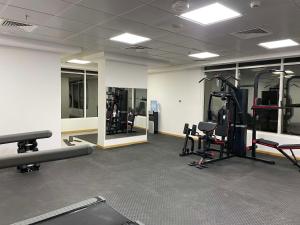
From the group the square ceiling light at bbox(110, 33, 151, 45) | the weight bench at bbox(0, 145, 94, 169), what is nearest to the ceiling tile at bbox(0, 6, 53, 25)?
the square ceiling light at bbox(110, 33, 151, 45)

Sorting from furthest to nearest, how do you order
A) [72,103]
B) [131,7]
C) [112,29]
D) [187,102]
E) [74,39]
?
[72,103]
[187,102]
[74,39]
[112,29]
[131,7]

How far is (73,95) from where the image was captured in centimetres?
942

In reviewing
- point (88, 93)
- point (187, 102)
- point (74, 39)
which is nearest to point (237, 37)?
point (74, 39)

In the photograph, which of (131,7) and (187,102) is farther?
(187,102)

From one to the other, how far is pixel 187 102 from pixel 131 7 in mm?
5846

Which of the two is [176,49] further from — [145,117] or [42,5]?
[42,5]

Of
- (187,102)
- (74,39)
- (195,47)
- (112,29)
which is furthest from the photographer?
(187,102)

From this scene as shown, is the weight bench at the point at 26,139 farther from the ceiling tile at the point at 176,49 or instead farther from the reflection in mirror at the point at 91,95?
the reflection in mirror at the point at 91,95

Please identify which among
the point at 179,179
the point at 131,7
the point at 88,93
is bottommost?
the point at 179,179

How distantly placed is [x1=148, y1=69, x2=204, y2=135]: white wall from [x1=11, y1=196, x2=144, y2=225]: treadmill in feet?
20.3

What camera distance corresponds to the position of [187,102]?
8.53 metres

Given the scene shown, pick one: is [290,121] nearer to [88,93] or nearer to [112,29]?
[112,29]

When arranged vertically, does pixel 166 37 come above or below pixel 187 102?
above

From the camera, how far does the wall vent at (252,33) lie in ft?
12.9
